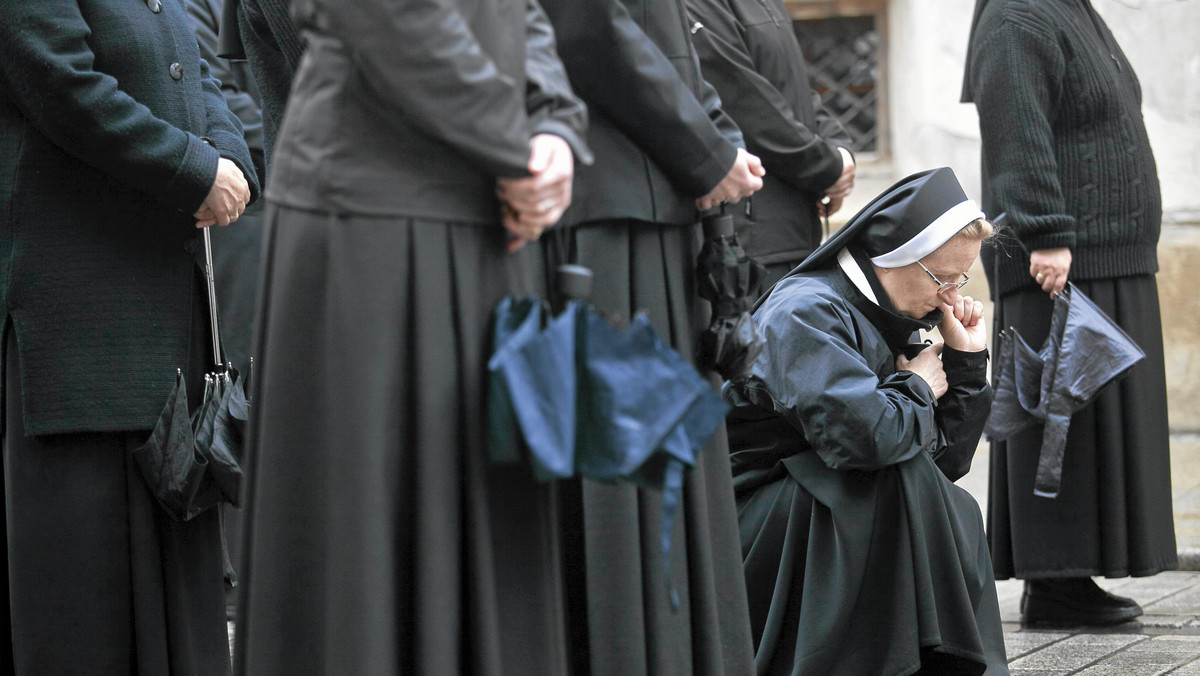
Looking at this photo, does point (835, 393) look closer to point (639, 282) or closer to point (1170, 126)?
point (639, 282)

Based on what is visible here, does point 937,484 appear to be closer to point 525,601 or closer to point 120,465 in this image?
point 525,601

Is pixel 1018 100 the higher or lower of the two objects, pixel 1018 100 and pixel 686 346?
the higher

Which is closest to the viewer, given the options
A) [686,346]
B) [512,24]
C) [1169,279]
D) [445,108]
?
[445,108]

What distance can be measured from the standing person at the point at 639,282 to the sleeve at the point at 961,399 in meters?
1.13

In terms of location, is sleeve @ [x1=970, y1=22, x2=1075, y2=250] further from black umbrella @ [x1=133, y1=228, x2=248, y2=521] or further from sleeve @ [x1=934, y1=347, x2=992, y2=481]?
black umbrella @ [x1=133, y1=228, x2=248, y2=521]

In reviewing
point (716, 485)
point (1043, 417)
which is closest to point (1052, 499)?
point (1043, 417)

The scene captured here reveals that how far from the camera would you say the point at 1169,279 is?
24.6ft

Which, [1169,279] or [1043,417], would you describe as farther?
[1169,279]

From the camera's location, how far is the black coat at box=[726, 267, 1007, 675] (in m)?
3.41

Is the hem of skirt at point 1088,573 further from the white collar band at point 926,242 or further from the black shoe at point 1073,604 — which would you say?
the white collar band at point 926,242

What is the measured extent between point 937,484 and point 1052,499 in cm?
151

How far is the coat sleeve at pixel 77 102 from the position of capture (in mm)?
3096

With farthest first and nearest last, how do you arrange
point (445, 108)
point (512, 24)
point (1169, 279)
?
point (1169, 279) < point (512, 24) < point (445, 108)

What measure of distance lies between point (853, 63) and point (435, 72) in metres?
6.88
